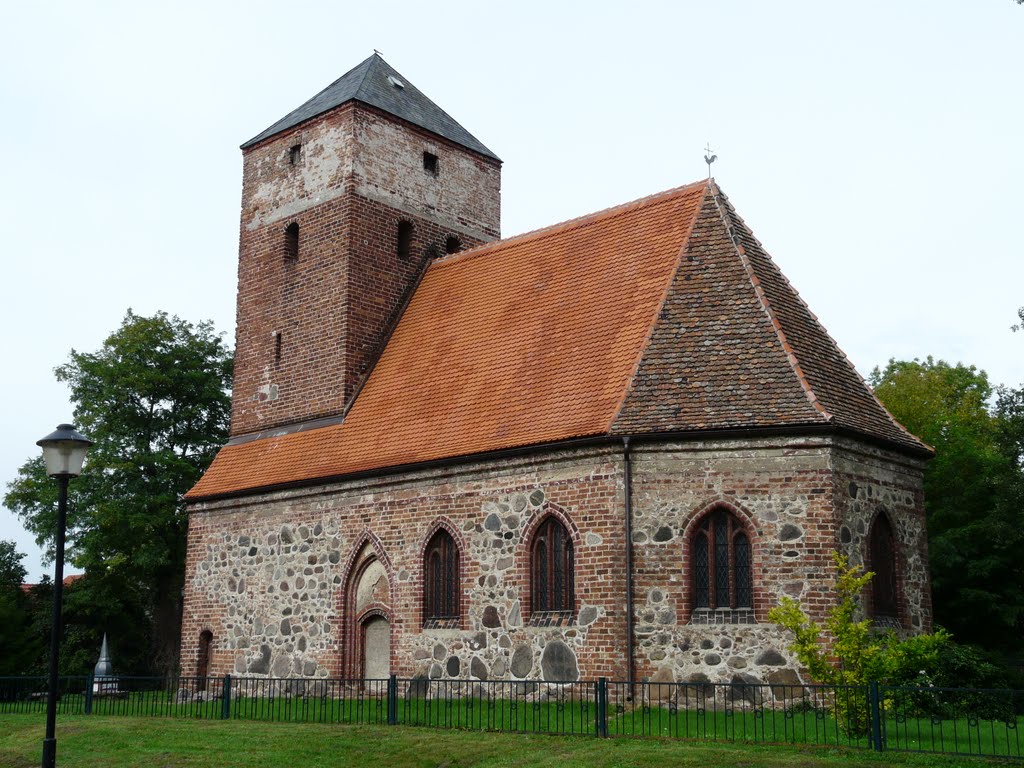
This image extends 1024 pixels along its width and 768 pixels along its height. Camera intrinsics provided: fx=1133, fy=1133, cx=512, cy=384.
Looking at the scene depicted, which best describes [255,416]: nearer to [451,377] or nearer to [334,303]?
[334,303]

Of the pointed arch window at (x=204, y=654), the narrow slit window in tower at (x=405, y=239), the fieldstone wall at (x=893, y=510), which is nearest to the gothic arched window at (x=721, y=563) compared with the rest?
the fieldstone wall at (x=893, y=510)

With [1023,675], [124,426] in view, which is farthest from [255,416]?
[1023,675]

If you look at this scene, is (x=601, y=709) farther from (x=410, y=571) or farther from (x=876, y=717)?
(x=410, y=571)

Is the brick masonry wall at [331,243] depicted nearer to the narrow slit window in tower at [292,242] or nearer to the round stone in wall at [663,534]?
the narrow slit window in tower at [292,242]

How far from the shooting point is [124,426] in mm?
34500

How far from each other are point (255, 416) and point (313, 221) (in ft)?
15.3

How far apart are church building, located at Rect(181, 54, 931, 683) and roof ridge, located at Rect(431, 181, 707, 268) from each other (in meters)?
0.07

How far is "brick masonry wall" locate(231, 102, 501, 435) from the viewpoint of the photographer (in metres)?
24.7

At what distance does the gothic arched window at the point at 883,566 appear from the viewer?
59.5 feet

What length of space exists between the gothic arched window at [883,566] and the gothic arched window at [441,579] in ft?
22.9

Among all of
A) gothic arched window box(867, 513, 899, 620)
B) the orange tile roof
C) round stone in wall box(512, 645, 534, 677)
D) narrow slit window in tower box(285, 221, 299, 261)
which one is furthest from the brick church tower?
gothic arched window box(867, 513, 899, 620)

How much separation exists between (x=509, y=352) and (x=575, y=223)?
3.68 m

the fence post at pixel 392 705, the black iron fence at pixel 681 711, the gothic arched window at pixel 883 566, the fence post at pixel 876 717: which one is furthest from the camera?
the gothic arched window at pixel 883 566

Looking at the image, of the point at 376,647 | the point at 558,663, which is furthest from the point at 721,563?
the point at 376,647
